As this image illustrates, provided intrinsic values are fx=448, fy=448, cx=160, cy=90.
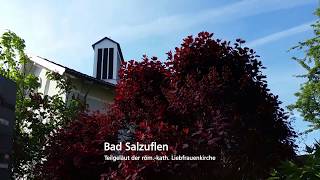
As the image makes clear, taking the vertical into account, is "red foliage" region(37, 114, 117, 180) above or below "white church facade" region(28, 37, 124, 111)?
below

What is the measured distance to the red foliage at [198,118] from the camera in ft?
24.8

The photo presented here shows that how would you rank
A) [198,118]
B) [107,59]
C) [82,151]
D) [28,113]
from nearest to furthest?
[198,118]
[82,151]
[28,113]
[107,59]

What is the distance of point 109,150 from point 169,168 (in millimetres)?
1694

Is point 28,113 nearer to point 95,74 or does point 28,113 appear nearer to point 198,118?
point 198,118

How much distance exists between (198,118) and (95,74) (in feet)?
53.9

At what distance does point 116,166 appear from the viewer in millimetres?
8539

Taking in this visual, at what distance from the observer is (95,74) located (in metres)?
23.9

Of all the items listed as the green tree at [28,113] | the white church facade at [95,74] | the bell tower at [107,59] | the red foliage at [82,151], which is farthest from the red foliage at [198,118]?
→ the bell tower at [107,59]

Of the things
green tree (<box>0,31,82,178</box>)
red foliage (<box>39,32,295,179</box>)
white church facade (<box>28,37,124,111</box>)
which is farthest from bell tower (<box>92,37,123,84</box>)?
red foliage (<box>39,32,295,179</box>)

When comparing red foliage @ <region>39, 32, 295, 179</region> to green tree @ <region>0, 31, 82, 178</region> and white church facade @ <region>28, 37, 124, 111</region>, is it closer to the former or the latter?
green tree @ <region>0, 31, 82, 178</region>

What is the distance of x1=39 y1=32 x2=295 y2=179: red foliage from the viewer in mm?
7551

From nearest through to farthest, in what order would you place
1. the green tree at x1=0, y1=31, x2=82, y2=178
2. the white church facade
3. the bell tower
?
the green tree at x1=0, y1=31, x2=82, y2=178
the white church facade
the bell tower

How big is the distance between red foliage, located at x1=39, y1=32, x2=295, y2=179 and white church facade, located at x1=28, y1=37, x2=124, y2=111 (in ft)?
19.7

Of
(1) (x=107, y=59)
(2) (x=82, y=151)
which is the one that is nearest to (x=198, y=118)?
(2) (x=82, y=151)
